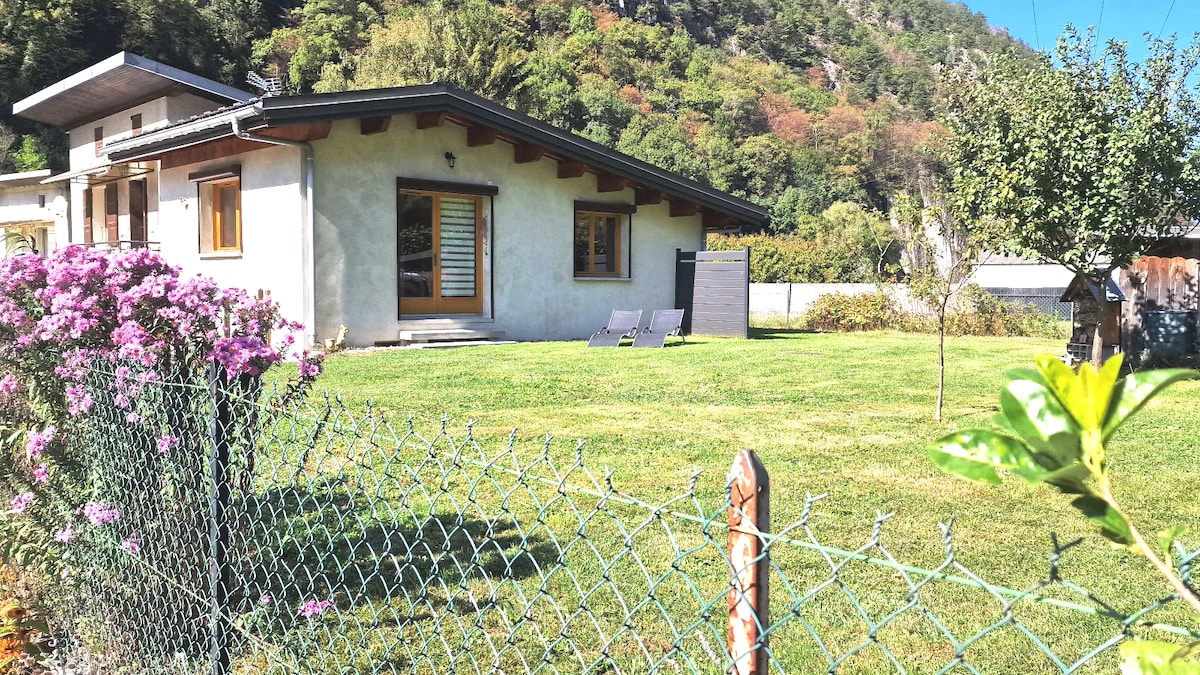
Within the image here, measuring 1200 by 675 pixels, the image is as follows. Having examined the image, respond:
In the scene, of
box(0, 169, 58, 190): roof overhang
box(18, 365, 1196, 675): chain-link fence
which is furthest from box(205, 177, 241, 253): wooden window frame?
box(18, 365, 1196, 675): chain-link fence

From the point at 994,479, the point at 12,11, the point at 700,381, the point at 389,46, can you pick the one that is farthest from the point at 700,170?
the point at 994,479

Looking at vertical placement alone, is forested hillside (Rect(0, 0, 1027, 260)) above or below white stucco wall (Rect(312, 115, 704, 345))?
above

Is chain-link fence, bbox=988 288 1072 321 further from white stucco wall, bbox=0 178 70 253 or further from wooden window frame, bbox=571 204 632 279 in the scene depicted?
white stucco wall, bbox=0 178 70 253

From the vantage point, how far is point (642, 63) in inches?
2618

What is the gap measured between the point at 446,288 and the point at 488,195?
1746mm

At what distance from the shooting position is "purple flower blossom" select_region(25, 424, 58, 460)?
340 cm

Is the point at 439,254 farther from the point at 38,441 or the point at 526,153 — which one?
the point at 38,441

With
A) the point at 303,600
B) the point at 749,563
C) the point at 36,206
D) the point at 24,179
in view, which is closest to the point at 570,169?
the point at 303,600

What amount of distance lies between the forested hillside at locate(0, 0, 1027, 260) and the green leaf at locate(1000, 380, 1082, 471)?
1671 centimetres

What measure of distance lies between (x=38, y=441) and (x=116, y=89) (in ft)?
67.9

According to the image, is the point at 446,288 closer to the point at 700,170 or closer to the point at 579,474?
the point at 579,474

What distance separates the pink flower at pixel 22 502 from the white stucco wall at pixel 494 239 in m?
10.7

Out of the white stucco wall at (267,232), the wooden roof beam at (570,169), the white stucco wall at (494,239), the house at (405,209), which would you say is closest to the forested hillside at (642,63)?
the house at (405,209)

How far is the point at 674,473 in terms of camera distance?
5910 mm
